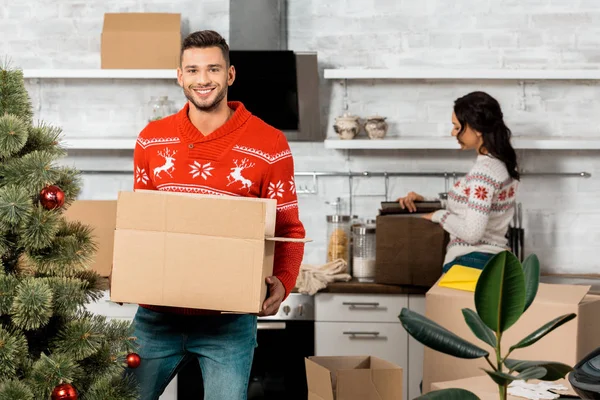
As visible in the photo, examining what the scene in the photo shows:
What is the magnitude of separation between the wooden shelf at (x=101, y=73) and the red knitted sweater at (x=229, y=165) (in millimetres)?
1723

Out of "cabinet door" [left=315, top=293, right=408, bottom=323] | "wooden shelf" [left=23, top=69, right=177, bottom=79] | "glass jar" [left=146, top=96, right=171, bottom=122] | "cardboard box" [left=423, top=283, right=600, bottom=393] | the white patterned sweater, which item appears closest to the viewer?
"cardboard box" [left=423, top=283, right=600, bottom=393]

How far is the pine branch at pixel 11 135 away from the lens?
1.42m

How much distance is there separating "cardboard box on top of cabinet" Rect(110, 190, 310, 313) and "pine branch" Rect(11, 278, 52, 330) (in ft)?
1.04

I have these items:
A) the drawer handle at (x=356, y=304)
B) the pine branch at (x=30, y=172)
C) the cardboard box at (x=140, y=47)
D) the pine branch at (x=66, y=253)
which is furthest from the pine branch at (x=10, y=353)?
the cardboard box at (x=140, y=47)

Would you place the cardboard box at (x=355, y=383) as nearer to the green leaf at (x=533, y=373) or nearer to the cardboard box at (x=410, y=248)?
the green leaf at (x=533, y=373)

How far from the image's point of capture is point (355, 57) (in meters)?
→ 3.98

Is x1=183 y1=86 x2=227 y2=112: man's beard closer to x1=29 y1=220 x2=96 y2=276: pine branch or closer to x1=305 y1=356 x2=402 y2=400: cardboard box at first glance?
x1=29 y1=220 x2=96 y2=276: pine branch

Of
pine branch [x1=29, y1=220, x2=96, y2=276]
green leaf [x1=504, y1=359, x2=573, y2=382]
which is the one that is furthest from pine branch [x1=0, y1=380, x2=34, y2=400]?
green leaf [x1=504, y1=359, x2=573, y2=382]

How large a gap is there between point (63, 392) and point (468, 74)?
2783 mm

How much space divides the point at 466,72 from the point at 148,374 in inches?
92.0

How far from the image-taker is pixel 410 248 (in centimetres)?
347

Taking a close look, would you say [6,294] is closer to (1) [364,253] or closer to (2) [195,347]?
(2) [195,347]

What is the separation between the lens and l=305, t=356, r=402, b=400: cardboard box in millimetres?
2078

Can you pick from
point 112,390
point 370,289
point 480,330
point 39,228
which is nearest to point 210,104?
point 39,228
